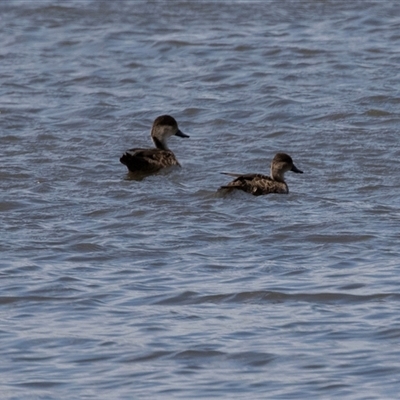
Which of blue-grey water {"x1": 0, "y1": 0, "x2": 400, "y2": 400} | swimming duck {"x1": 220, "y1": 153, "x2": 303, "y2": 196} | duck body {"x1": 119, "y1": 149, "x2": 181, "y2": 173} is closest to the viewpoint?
blue-grey water {"x1": 0, "y1": 0, "x2": 400, "y2": 400}

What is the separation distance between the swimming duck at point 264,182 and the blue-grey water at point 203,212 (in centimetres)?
11

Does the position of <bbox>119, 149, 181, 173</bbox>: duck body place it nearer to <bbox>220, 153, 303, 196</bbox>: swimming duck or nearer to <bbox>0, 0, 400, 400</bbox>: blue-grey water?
<bbox>0, 0, 400, 400</bbox>: blue-grey water

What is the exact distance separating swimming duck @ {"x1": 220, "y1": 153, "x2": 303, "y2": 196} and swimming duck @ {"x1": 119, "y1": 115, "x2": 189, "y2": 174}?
3.91 ft

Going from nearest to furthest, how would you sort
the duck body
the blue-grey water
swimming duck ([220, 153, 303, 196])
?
the blue-grey water, swimming duck ([220, 153, 303, 196]), the duck body

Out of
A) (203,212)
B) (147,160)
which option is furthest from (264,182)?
(147,160)

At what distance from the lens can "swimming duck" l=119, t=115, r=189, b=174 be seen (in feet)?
39.7

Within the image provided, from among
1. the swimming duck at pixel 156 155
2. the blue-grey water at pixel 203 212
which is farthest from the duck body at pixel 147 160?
the blue-grey water at pixel 203 212

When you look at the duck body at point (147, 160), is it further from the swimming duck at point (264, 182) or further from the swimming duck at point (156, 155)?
the swimming duck at point (264, 182)

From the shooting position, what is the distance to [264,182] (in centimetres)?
1113

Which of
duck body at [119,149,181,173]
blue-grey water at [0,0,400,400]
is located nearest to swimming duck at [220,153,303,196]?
blue-grey water at [0,0,400,400]

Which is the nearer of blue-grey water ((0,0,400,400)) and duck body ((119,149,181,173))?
blue-grey water ((0,0,400,400))

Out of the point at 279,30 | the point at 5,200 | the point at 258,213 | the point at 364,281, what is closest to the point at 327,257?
the point at 364,281

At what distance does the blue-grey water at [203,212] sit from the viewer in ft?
23.2

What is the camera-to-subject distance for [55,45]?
1892 centimetres
